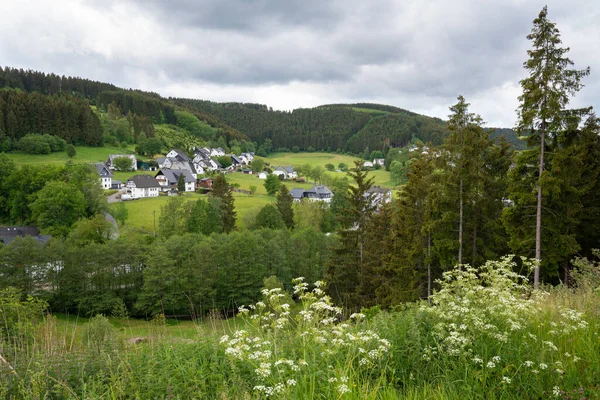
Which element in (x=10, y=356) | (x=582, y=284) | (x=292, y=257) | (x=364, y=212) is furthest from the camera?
(x=292, y=257)

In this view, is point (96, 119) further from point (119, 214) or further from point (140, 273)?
point (140, 273)

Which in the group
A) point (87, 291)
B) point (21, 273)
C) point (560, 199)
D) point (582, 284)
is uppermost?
point (560, 199)

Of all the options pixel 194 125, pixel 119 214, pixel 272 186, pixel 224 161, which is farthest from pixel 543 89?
pixel 194 125

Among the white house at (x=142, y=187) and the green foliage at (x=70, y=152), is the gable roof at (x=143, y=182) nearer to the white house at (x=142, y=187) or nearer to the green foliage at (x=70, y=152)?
the white house at (x=142, y=187)

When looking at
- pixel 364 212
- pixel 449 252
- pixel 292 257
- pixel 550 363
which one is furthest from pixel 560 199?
pixel 292 257

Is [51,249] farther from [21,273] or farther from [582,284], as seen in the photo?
[582,284]

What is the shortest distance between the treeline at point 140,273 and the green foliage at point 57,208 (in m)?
16.0

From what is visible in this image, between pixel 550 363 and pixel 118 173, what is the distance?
93.9 meters

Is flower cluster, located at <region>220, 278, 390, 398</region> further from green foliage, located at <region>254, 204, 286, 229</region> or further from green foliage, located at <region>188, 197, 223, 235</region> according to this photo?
green foliage, located at <region>254, 204, 286, 229</region>

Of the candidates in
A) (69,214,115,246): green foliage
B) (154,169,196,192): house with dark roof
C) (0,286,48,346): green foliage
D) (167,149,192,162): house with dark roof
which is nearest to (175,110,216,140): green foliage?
(167,149,192,162): house with dark roof

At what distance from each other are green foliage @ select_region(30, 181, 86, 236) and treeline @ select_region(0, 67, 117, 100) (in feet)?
389

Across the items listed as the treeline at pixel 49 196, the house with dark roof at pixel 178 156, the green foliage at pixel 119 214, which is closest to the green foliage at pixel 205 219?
the green foliage at pixel 119 214

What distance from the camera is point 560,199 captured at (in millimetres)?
15828

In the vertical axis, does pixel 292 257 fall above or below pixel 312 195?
below
